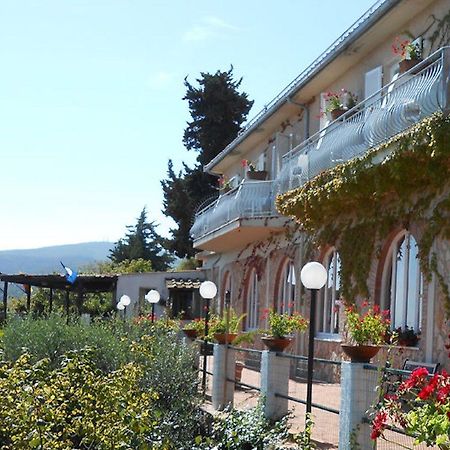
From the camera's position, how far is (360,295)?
15734 mm

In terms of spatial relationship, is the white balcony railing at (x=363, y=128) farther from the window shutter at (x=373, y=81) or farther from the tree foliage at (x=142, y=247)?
the tree foliage at (x=142, y=247)

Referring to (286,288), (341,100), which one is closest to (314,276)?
(341,100)

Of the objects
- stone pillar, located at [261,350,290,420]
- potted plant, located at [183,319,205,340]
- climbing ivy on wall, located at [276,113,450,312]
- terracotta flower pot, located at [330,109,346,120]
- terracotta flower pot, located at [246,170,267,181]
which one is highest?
terracotta flower pot, located at [330,109,346,120]

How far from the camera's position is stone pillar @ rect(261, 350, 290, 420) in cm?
1102

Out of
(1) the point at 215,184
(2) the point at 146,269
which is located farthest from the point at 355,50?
(2) the point at 146,269

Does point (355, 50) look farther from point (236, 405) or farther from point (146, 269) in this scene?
point (146, 269)

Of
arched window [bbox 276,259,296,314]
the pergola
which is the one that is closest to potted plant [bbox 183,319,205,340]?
arched window [bbox 276,259,296,314]

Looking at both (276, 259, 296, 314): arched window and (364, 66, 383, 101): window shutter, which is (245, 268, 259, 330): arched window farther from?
(364, 66, 383, 101): window shutter

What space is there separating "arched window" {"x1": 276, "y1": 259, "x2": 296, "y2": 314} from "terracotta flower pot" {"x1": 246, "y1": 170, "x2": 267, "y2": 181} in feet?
11.7

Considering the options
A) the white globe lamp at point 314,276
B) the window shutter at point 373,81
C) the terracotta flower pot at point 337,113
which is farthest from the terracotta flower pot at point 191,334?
the white globe lamp at point 314,276

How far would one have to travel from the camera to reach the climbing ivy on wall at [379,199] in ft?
40.4

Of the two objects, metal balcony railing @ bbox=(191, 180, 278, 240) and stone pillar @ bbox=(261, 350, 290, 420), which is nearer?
stone pillar @ bbox=(261, 350, 290, 420)

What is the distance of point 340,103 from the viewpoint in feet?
58.7

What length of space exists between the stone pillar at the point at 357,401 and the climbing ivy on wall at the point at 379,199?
4333mm
